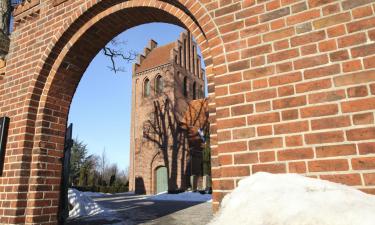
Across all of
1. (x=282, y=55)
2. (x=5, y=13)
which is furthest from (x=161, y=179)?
(x=282, y=55)

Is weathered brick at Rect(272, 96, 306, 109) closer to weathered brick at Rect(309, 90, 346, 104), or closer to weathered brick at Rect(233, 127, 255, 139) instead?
weathered brick at Rect(309, 90, 346, 104)

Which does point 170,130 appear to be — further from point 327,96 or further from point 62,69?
point 327,96

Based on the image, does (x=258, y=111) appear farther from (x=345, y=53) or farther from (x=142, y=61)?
(x=142, y=61)

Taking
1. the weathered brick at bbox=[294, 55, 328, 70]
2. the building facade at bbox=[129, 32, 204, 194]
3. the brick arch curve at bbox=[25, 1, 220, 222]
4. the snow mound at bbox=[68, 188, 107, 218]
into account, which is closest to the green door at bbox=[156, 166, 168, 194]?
the building facade at bbox=[129, 32, 204, 194]

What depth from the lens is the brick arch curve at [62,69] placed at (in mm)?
3539

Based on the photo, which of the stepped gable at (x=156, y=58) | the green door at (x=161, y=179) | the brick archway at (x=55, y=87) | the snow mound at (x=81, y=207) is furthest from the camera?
the stepped gable at (x=156, y=58)

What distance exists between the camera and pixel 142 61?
97.2 feet

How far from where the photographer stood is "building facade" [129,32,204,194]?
75.5 ft

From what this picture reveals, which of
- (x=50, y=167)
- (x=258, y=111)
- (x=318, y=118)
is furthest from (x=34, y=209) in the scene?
(x=318, y=118)

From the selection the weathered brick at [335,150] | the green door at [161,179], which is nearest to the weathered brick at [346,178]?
the weathered brick at [335,150]

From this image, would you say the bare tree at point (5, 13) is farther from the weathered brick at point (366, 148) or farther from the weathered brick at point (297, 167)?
the weathered brick at point (366, 148)

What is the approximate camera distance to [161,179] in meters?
23.4

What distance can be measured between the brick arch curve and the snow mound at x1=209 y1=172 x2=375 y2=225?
2.30 m

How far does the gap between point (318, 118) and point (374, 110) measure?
1.03ft
